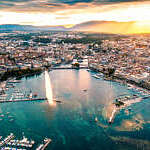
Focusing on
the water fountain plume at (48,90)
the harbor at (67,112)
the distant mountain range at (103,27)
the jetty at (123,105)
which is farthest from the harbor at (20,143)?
the distant mountain range at (103,27)

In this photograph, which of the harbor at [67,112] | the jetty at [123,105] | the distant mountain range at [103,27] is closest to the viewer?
the harbor at [67,112]

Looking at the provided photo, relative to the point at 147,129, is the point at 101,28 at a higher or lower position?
higher

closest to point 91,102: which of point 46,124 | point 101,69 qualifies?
point 46,124

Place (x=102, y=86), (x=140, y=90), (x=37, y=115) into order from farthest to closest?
(x=102, y=86)
(x=140, y=90)
(x=37, y=115)

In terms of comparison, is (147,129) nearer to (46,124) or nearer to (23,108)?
(46,124)

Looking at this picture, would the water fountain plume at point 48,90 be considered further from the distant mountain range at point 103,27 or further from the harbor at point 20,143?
the distant mountain range at point 103,27

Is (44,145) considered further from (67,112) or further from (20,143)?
(67,112)

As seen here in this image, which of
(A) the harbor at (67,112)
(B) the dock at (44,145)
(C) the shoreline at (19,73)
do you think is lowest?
(B) the dock at (44,145)

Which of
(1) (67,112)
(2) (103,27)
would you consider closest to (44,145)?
(1) (67,112)

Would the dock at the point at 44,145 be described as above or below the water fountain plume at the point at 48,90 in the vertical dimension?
below

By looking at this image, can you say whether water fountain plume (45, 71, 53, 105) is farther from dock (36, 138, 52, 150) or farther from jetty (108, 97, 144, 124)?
jetty (108, 97, 144, 124)

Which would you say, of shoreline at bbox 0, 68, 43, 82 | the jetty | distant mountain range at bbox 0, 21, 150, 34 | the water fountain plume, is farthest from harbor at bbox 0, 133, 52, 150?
distant mountain range at bbox 0, 21, 150, 34
